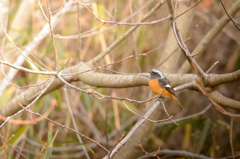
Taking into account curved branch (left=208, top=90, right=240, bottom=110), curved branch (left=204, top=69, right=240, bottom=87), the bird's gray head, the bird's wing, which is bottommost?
curved branch (left=208, top=90, right=240, bottom=110)

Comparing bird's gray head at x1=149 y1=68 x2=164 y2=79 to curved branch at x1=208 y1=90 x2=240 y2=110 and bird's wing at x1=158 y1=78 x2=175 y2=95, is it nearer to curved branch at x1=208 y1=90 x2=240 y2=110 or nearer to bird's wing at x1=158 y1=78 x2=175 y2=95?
bird's wing at x1=158 y1=78 x2=175 y2=95

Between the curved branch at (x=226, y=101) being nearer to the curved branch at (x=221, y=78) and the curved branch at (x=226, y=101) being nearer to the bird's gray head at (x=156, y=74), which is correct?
the curved branch at (x=221, y=78)

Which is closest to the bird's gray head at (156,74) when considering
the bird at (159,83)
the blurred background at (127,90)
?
the bird at (159,83)

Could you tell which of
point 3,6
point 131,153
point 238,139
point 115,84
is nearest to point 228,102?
point 115,84

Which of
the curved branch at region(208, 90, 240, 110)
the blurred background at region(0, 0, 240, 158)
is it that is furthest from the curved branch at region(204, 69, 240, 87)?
the blurred background at region(0, 0, 240, 158)

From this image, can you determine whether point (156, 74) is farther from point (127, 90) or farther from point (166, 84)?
point (127, 90)

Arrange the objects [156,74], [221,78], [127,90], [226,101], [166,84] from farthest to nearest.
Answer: [127,90], [156,74], [166,84], [226,101], [221,78]

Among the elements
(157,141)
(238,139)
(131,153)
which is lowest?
(238,139)

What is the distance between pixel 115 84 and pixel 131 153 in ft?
3.61

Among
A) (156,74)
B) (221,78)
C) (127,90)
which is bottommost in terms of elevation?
(221,78)

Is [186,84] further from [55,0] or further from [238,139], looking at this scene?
[55,0]

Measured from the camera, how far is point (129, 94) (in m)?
4.63

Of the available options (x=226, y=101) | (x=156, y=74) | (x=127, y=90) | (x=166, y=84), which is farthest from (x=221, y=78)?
(x=127, y=90)

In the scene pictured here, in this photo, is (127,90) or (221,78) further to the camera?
(127,90)
